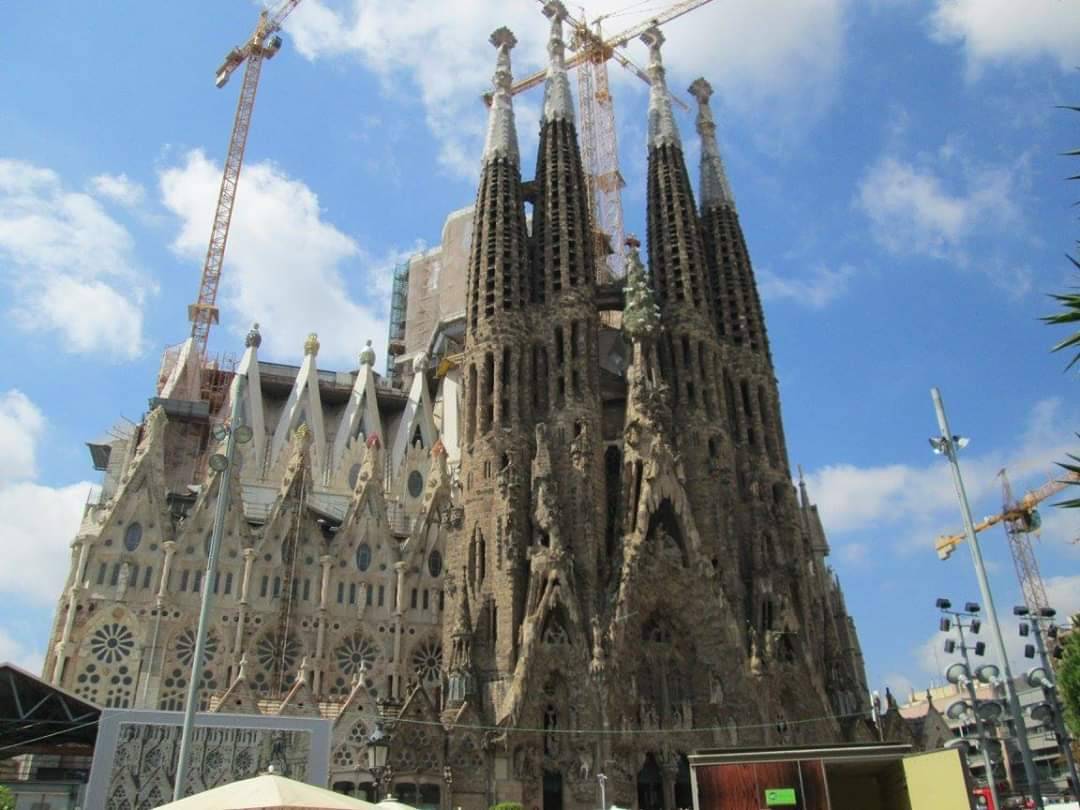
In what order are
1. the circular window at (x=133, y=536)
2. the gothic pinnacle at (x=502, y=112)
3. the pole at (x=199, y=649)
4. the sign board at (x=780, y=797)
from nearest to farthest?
the sign board at (x=780, y=797) → the pole at (x=199, y=649) → the circular window at (x=133, y=536) → the gothic pinnacle at (x=502, y=112)

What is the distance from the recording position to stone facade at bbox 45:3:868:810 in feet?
115

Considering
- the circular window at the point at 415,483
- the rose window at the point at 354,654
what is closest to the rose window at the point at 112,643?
the rose window at the point at 354,654

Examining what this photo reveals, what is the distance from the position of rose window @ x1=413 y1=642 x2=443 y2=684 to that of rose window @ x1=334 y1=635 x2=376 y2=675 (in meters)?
1.95

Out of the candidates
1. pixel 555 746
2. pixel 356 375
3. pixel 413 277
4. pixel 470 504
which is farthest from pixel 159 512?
pixel 413 277

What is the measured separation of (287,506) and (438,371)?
1912 centimetres

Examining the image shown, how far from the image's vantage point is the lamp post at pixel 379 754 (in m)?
31.2

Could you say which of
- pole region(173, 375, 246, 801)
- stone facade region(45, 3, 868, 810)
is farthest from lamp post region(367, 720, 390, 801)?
pole region(173, 375, 246, 801)

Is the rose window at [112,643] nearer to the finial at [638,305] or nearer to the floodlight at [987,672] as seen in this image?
the finial at [638,305]

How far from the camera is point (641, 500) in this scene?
39.3 m

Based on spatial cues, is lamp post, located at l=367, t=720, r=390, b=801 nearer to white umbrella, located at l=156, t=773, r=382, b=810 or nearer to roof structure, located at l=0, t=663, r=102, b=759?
roof structure, located at l=0, t=663, r=102, b=759

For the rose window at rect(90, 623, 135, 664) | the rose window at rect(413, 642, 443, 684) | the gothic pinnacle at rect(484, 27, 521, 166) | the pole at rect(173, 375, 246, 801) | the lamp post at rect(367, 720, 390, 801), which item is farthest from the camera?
the gothic pinnacle at rect(484, 27, 521, 166)

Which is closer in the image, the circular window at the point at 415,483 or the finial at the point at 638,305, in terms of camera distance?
the finial at the point at 638,305

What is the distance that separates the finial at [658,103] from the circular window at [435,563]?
26094mm

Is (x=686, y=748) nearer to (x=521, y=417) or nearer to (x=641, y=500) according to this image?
(x=641, y=500)
